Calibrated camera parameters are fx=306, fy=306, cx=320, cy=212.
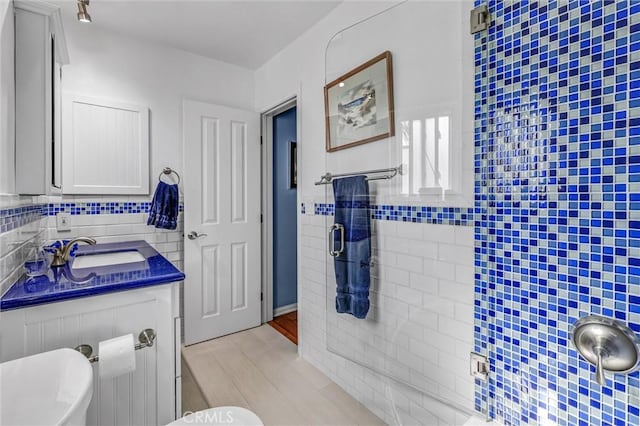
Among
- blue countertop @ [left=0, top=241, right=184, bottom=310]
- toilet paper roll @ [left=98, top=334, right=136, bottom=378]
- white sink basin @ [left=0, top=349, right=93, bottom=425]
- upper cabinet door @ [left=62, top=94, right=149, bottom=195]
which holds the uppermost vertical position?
upper cabinet door @ [left=62, top=94, right=149, bottom=195]

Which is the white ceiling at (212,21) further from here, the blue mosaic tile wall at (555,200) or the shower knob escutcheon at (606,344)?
the shower knob escutcheon at (606,344)

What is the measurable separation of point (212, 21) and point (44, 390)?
7.72 feet

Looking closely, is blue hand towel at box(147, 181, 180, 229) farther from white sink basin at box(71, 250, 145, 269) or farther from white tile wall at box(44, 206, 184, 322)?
white sink basin at box(71, 250, 145, 269)

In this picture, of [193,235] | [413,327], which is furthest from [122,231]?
[413,327]

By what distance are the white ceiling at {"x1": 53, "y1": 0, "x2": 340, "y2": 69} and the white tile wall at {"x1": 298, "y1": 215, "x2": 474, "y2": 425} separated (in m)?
1.64

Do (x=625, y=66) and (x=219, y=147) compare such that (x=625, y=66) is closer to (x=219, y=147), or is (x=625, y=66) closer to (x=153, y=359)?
(x=153, y=359)

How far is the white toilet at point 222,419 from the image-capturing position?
1.13m

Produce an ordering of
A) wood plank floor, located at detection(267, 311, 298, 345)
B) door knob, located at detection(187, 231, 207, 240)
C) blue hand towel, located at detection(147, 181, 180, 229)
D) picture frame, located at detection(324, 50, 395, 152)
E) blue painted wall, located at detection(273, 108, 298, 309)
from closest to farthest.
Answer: picture frame, located at detection(324, 50, 395, 152) < blue hand towel, located at detection(147, 181, 180, 229) < door knob, located at detection(187, 231, 207, 240) < wood plank floor, located at detection(267, 311, 298, 345) < blue painted wall, located at detection(273, 108, 298, 309)

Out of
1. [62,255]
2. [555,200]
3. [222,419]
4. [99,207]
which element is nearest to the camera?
[555,200]

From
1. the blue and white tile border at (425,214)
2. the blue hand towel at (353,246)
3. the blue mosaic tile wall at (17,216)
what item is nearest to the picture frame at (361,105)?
the blue hand towel at (353,246)

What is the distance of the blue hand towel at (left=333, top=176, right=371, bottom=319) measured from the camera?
168cm

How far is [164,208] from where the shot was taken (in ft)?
8.11

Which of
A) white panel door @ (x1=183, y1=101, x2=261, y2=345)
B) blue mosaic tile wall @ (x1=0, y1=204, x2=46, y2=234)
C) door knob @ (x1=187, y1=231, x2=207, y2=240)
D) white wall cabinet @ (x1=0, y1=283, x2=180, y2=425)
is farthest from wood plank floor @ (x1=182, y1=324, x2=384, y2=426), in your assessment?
blue mosaic tile wall @ (x1=0, y1=204, x2=46, y2=234)

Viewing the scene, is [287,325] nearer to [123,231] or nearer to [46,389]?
[123,231]
